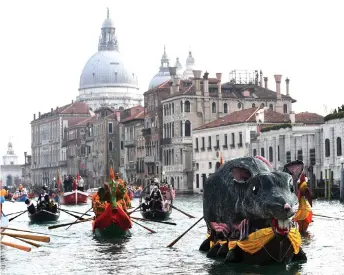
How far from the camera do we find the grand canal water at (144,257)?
20.9 m

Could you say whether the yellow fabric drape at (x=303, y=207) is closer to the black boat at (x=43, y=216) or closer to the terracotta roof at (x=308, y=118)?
the black boat at (x=43, y=216)

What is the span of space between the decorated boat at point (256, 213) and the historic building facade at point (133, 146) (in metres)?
92.3

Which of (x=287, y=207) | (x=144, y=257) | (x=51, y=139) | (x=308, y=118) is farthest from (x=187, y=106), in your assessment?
(x=287, y=207)

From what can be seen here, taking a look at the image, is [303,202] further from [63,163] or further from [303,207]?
[63,163]

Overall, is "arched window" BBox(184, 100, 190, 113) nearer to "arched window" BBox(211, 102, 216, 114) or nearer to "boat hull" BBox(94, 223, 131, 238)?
"arched window" BBox(211, 102, 216, 114)

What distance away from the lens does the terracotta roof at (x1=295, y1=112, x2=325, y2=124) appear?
8530 centimetres

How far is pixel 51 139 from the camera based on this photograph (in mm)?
160125

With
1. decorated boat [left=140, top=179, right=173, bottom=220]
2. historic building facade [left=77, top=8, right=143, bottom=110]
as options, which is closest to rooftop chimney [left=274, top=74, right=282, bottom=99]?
decorated boat [left=140, top=179, right=173, bottom=220]

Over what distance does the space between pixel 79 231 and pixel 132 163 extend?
85.4 meters

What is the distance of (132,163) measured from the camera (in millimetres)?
119625

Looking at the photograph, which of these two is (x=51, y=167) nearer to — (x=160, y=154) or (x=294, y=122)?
(x=160, y=154)

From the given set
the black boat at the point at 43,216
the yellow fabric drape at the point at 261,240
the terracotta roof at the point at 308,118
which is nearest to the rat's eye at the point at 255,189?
the yellow fabric drape at the point at 261,240

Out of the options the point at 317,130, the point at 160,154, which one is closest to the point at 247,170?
the point at 317,130

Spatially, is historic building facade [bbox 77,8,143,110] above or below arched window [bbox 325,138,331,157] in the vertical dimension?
above
